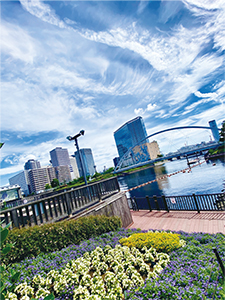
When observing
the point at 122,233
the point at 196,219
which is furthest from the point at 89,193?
the point at 196,219

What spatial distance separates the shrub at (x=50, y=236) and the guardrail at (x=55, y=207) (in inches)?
17.6

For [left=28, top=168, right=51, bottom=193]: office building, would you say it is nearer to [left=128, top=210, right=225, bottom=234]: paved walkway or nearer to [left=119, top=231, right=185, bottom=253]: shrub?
[left=128, top=210, right=225, bottom=234]: paved walkway

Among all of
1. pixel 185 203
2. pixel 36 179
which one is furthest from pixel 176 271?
pixel 36 179

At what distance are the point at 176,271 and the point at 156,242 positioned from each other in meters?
1.25

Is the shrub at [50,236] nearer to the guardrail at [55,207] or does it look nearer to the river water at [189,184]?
the guardrail at [55,207]

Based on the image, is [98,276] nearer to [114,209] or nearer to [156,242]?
[156,242]

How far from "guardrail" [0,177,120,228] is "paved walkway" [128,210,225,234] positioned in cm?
285

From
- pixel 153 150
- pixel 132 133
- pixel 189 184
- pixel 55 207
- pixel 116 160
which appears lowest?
pixel 189 184

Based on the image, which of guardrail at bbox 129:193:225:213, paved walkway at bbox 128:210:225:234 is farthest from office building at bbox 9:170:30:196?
paved walkway at bbox 128:210:225:234

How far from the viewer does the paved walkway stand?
7.14 m

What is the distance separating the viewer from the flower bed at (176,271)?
2605 mm

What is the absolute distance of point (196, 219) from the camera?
8.33 meters

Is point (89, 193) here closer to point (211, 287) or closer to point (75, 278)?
point (75, 278)

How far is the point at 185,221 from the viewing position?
27.1 ft
